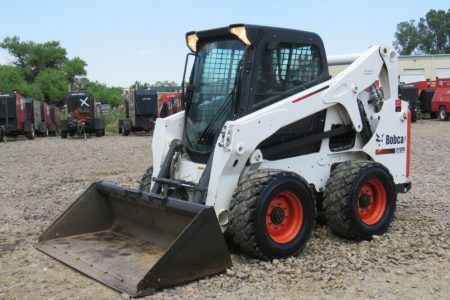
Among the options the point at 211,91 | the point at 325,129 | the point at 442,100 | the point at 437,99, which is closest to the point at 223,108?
the point at 211,91

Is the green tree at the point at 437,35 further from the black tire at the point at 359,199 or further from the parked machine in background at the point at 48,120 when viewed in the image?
the black tire at the point at 359,199

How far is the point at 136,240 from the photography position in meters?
5.96

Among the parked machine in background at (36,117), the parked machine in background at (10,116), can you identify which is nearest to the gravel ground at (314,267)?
the parked machine in background at (10,116)

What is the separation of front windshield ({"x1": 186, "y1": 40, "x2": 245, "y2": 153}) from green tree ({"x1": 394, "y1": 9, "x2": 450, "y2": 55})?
3566 inches

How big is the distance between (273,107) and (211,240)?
1530 millimetres

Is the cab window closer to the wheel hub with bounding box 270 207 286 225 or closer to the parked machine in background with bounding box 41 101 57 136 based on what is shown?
the wheel hub with bounding box 270 207 286 225

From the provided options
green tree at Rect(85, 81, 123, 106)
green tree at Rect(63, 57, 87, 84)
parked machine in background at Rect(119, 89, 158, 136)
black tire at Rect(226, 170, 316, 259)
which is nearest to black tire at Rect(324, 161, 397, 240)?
black tire at Rect(226, 170, 316, 259)

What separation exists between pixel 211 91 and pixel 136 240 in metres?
1.79

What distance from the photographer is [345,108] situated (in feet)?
20.5

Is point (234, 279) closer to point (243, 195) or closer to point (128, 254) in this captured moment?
point (243, 195)

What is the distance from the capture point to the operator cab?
572cm

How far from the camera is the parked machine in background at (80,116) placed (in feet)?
85.7

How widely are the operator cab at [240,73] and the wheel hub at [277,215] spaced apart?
102cm

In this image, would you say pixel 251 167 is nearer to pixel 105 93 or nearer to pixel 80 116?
pixel 80 116
